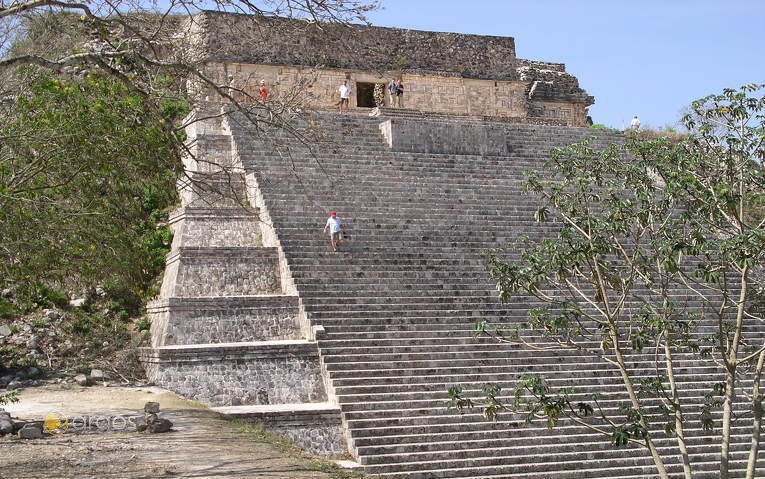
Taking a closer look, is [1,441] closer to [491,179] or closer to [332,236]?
[332,236]

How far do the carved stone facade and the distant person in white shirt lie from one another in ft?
27.9

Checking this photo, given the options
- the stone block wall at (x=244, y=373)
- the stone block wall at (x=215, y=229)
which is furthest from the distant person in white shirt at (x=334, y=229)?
the stone block wall at (x=244, y=373)

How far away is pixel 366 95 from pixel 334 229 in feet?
38.3

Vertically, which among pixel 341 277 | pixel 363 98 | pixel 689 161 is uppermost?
pixel 363 98

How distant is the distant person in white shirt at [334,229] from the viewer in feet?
44.9

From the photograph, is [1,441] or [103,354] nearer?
[1,441]

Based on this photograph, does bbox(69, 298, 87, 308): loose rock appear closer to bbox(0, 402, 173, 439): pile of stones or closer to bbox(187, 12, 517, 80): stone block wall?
bbox(0, 402, 173, 439): pile of stones

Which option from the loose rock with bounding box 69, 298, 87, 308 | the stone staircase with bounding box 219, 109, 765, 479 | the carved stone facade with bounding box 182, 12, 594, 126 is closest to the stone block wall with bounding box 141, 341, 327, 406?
the stone staircase with bounding box 219, 109, 765, 479

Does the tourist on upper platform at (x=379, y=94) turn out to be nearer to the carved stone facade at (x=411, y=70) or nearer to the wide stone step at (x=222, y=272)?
the carved stone facade at (x=411, y=70)

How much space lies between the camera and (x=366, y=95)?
24812 millimetres

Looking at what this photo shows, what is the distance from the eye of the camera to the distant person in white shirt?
44.9 ft

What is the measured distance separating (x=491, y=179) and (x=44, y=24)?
1040 centimetres

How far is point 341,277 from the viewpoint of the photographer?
13.2 metres

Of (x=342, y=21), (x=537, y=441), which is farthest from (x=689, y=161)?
(x=537, y=441)
